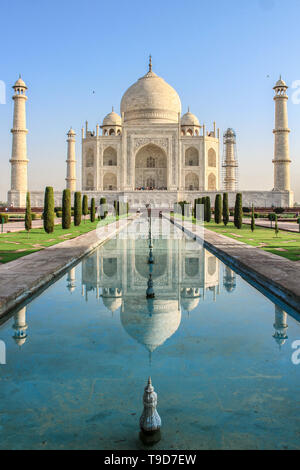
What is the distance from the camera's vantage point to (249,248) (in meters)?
8.09

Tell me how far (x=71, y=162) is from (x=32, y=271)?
3131 cm

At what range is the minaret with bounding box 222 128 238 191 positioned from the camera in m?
36.7

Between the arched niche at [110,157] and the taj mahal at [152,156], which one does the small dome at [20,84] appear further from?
the arched niche at [110,157]

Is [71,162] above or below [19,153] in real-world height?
above

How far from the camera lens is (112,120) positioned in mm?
36781

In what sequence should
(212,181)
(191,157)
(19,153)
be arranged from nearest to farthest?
(19,153)
(212,181)
(191,157)

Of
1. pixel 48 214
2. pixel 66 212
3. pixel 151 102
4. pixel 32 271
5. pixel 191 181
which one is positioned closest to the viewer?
pixel 32 271

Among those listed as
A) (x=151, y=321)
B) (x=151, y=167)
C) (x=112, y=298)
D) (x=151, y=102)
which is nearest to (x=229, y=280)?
(x=112, y=298)

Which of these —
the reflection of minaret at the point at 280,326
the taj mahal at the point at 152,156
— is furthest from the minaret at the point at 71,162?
the reflection of minaret at the point at 280,326

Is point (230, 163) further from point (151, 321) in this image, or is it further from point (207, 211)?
point (151, 321)

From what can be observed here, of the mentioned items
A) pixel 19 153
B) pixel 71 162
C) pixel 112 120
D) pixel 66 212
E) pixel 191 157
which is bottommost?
pixel 66 212

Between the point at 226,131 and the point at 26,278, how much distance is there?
1375 inches

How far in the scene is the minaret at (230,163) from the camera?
A: 36.7 meters

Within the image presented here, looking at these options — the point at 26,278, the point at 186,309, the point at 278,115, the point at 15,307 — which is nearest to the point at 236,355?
the point at 186,309
